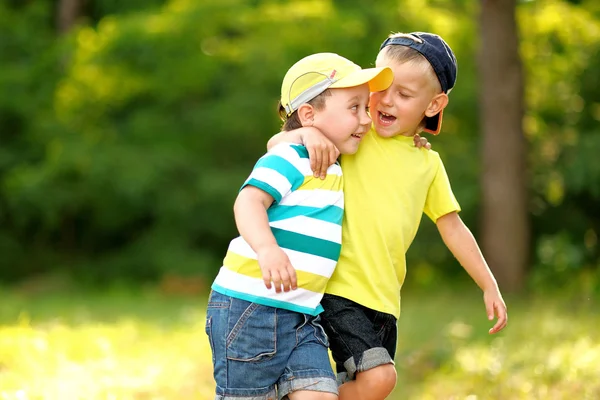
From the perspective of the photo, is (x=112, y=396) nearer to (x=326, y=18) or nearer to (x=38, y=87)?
(x=326, y=18)

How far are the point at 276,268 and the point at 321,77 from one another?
677 millimetres

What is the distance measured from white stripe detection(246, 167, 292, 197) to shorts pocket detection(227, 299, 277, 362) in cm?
37

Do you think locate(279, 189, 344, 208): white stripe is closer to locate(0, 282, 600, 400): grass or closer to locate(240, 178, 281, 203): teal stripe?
locate(240, 178, 281, 203): teal stripe

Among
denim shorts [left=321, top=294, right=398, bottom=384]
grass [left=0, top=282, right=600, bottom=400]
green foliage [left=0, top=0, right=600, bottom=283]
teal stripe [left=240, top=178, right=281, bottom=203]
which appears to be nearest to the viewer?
teal stripe [left=240, top=178, right=281, bottom=203]

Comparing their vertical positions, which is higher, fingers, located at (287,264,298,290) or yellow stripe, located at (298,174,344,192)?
yellow stripe, located at (298,174,344,192)

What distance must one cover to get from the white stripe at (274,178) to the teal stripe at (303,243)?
0.41ft

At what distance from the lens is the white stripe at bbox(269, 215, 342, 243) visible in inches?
112

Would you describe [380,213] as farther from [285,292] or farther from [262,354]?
[262,354]

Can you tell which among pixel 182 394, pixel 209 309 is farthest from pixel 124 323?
pixel 209 309

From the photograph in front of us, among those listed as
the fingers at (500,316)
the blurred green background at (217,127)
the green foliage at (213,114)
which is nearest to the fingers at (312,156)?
the fingers at (500,316)

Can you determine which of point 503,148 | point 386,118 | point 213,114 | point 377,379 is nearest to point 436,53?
point 386,118

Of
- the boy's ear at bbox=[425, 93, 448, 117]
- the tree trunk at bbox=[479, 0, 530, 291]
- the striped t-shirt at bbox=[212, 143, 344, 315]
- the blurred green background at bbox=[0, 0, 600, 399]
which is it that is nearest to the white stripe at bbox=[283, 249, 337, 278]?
the striped t-shirt at bbox=[212, 143, 344, 315]

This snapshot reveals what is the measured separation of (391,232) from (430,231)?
8.26 meters

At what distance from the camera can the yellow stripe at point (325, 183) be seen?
287cm
